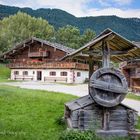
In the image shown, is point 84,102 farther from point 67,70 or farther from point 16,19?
point 16,19

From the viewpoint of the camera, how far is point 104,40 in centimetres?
1202

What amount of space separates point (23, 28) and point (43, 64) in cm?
3391

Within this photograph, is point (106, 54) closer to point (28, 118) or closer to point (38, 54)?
point (28, 118)

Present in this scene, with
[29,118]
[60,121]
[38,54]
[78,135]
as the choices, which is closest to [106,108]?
[78,135]

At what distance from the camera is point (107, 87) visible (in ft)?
37.7

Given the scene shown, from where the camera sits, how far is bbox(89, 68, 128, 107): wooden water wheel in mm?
11398

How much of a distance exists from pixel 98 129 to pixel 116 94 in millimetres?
1220

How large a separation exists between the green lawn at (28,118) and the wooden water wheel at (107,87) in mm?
1764

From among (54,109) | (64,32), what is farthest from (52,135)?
(64,32)

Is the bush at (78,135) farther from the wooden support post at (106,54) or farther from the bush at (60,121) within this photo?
the bush at (60,121)

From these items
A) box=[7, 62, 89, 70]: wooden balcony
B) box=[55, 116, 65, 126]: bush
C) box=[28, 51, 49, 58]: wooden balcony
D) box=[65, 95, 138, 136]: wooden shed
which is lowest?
box=[55, 116, 65, 126]: bush

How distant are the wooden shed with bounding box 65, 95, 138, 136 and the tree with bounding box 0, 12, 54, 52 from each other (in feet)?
240

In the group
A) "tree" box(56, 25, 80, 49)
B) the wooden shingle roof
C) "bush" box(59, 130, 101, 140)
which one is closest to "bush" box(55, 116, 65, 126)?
the wooden shingle roof

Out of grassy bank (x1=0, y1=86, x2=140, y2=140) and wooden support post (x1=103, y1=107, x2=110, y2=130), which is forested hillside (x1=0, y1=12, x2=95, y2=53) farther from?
wooden support post (x1=103, y1=107, x2=110, y2=130)
